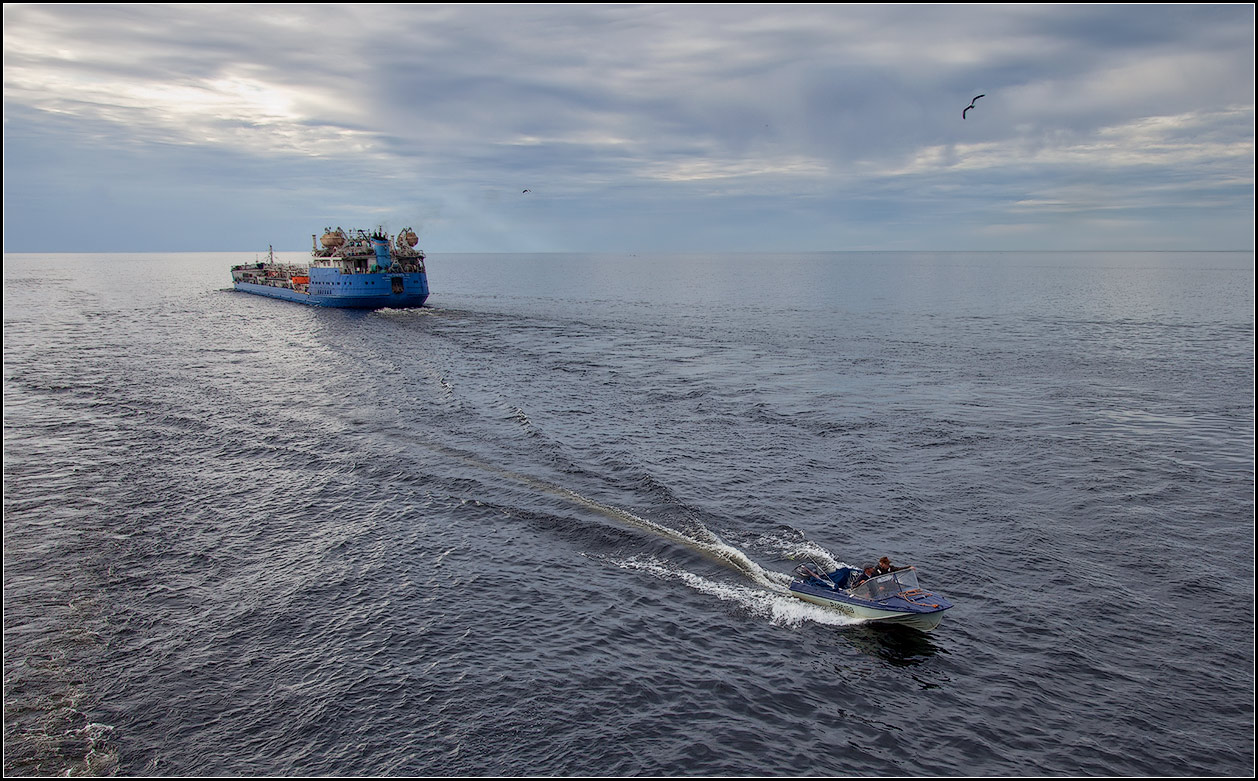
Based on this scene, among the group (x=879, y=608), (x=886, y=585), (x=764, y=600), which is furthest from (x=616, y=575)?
(x=886, y=585)

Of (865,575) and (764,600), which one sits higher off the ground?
(865,575)

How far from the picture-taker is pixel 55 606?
35250 millimetres

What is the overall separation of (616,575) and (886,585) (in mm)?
14309

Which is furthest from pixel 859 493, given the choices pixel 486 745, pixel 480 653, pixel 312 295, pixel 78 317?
pixel 78 317

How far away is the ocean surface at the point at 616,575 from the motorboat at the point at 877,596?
99 centimetres

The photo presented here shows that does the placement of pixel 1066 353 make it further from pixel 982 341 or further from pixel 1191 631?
pixel 1191 631

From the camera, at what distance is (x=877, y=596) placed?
35.9m

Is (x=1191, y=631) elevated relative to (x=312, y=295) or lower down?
lower down

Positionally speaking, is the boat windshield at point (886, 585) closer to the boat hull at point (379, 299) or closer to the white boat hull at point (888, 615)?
the white boat hull at point (888, 615)

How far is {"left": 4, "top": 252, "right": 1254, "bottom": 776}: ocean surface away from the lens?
27844 mm

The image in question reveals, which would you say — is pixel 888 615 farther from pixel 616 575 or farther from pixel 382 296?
pixel 382 296

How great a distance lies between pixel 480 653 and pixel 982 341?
107m

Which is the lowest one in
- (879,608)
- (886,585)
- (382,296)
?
(879,608)

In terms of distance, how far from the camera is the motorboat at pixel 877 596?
34875 mm
